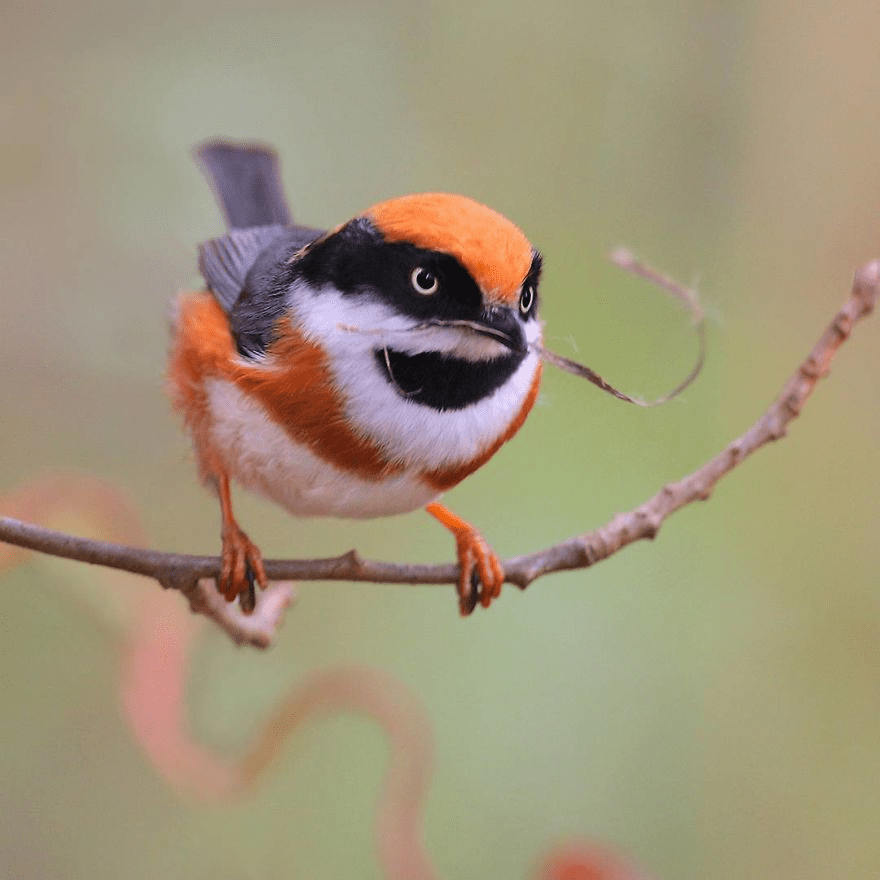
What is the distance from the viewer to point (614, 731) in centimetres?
252

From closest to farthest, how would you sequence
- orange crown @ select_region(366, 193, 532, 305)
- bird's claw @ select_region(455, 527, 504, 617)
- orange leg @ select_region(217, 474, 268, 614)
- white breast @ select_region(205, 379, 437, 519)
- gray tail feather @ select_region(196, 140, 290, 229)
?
1. orange crown @ select_region(366, 193, 532, 305)
2. white breast @ select_region(205, 379, 437, 519)
3. orange leg @ select_region(217, 474, 268, 614)
4. bird's claw @ select_region(455, 527, 504, 617)
5. gray tail feather @ select_region(196, 140, 290, 229)

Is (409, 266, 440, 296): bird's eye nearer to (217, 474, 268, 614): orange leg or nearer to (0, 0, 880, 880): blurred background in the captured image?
(217, 474, 268, 614): orange leg

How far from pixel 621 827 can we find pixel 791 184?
5.10ft

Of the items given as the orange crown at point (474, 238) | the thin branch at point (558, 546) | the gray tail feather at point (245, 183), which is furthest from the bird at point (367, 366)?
the gray tail feather at point (245, 183)

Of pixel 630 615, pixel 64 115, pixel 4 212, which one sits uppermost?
pixel 64 115

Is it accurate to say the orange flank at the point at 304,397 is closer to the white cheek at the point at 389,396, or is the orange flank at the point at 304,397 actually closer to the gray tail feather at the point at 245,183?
the white cheek at the point at 389,396

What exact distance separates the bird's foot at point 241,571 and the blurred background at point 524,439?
0.36 m

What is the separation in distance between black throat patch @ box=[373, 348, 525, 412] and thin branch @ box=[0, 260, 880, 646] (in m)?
0.23

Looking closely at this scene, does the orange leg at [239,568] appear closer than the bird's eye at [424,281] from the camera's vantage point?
No

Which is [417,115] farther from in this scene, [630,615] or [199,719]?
[199,719]

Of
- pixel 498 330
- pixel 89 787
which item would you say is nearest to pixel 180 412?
pixel 498 330

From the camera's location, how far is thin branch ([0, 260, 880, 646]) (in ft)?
4.75

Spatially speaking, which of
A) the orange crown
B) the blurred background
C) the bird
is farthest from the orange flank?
the blurred background

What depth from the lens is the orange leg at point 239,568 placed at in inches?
72.9
